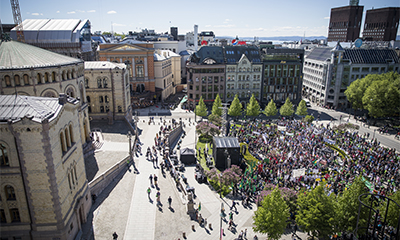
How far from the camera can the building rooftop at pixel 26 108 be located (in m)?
22.7

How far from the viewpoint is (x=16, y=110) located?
23500 millimetres

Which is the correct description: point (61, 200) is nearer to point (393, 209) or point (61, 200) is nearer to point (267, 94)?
point (393, 209)

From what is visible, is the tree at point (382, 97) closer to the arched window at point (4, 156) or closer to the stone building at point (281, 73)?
the stone building at point (281, 73)

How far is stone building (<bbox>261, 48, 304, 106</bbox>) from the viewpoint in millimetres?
90625

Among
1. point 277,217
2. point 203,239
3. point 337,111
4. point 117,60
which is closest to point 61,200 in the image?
point 203,239

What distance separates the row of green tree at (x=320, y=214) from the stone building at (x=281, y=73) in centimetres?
6353

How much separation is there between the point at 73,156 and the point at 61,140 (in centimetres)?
282

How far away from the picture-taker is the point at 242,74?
8925 centimetres

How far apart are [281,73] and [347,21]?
81.8m

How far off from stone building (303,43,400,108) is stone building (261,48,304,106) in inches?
359

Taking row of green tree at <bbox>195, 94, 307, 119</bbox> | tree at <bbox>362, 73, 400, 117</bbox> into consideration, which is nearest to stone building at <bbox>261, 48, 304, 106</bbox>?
row of green tree at <bbox>195, 94, 307, 119</bbox>

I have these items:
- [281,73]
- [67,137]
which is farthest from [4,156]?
[281,73]

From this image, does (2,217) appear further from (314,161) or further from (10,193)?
(314,161)

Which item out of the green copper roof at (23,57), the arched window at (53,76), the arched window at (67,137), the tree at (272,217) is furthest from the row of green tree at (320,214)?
the green copper roof at (23,57)
